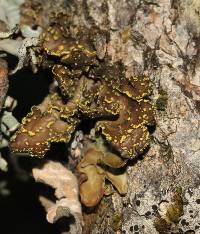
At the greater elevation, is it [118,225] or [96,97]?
[96,97]

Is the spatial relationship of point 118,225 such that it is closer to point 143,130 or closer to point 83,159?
point 83,159

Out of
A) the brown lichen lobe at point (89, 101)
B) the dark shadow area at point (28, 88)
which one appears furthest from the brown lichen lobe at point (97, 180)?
the dark shadow area at point (28, 88)

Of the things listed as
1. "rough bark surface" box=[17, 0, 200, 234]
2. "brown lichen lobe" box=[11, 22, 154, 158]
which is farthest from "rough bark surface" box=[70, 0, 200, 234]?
"brown lichen lobe" box=[11, 22, 154, 158]

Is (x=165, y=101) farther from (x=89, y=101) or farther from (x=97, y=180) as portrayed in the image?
(x=97, y=180)

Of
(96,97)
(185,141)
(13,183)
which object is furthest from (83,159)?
(13,183)

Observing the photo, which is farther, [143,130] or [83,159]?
[83,159]

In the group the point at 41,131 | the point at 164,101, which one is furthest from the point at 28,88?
the point at 164,101

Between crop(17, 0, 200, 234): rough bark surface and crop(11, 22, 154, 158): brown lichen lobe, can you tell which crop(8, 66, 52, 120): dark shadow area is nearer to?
crop(11, 22, 154, 158): brown lichen lobe

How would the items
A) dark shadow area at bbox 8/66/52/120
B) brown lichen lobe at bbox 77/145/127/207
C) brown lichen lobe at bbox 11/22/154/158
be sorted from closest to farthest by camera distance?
brown lichen lobe at bbox 11/22/154/158
brown lichen lobe at bbox 77/145/127/207
dark shadow area at bbox 8/66/52/120
